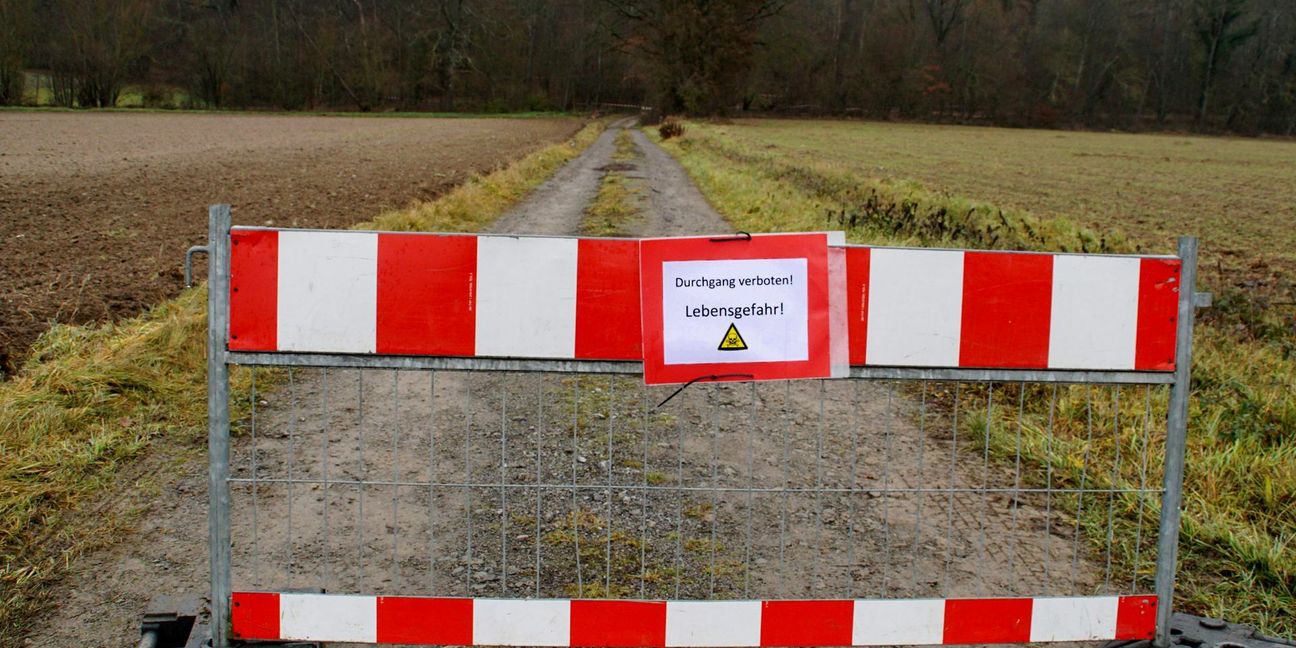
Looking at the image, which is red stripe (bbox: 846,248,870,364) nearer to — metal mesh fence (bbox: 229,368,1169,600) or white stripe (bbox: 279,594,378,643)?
metal mesh fence (bbox: 229,368,1169,600)

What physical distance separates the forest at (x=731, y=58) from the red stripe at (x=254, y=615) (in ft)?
229

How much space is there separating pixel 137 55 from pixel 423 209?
73273 mm

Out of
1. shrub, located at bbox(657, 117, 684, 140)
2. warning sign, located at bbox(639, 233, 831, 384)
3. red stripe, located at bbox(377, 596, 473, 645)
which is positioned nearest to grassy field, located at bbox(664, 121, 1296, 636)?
warning sign, located at bbox(639, 233, 831, 384)

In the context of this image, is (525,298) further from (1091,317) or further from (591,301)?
(1091,317)

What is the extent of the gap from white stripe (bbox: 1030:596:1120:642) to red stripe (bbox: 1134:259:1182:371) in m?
0.73

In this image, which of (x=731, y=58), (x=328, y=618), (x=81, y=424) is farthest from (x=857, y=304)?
(x=731, y=58)

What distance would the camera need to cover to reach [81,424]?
5.09 metres

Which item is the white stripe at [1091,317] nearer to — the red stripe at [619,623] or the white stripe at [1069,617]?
the white stripe at [1069,617]

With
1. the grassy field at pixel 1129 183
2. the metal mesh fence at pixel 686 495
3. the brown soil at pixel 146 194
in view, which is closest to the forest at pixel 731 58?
the grassy field at pixel 1129 183

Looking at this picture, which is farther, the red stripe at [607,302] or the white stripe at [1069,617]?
the white stripe at [1069,617]

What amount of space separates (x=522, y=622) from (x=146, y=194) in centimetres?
1831

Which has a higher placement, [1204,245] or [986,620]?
[1204,245]

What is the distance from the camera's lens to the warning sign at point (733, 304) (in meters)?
3.01

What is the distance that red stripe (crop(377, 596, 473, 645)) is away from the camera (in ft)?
10.00
